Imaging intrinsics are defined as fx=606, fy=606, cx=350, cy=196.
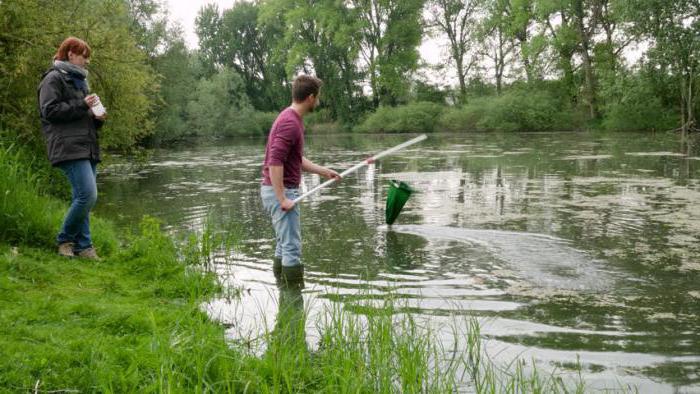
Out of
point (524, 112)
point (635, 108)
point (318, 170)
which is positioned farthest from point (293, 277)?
point (524, 112)

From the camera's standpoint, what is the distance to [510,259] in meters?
6.69

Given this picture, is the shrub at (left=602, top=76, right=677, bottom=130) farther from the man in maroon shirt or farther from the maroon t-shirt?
the maroon t-shirt

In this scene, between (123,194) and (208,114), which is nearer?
(123,194)

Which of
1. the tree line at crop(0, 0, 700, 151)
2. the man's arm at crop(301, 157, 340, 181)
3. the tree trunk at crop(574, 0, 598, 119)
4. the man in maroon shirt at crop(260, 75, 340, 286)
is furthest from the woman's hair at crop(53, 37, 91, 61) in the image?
the tree trunk at crop(574, 0, 598, 119)

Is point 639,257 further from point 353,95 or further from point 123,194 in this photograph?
point 353,95

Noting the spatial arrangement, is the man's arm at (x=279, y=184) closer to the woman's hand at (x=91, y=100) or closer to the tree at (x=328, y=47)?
the woman's hand at (x=91, y=100)

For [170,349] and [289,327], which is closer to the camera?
[170,349]

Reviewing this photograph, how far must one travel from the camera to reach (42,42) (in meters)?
9.93

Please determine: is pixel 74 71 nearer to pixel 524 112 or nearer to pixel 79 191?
pixel 79 191

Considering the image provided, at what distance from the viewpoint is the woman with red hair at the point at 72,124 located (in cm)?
539

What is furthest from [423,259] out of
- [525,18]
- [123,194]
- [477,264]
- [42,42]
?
[525,18]

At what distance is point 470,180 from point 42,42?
9446 millimetres

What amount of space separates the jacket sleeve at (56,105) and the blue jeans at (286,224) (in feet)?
5.95

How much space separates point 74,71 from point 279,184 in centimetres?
216
